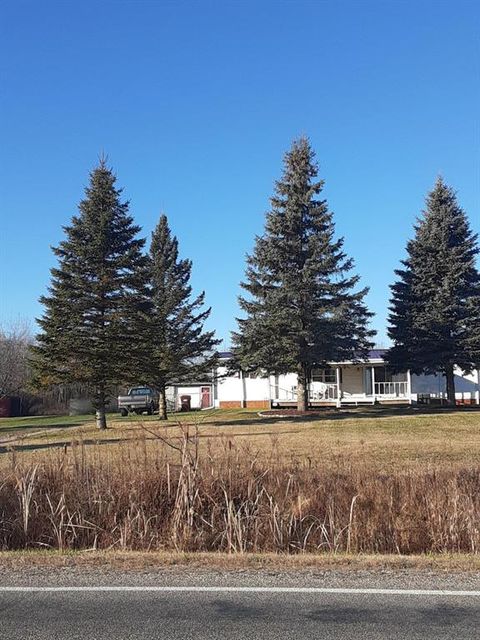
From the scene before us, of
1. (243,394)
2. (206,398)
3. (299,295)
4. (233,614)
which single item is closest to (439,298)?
(299,295)

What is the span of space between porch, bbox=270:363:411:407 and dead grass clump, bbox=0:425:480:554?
1297 inches

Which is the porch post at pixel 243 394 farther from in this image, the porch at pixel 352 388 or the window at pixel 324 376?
the window at pixel 324 376

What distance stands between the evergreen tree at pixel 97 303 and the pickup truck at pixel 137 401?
19217mm

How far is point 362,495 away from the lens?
10523 millimetres

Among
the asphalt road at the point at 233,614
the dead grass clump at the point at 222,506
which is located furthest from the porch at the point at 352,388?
the asphalt road at the point at 233,614

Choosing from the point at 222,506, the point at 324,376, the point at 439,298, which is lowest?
the point at 222,506

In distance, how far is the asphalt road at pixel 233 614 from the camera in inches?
199

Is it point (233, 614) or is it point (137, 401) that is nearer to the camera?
point (233, 614)

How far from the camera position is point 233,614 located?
218 inches

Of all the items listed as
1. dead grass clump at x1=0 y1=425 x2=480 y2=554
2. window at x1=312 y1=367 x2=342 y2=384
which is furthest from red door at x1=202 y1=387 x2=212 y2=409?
dead grass clump at x1=0 y1=425 x2=480 y2=554

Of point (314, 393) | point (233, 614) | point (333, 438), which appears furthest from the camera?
point (314, 393)

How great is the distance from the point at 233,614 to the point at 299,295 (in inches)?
1083

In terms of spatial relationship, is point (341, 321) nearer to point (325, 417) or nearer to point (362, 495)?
point (325, 417)

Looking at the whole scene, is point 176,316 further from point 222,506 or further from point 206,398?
point 222,506
